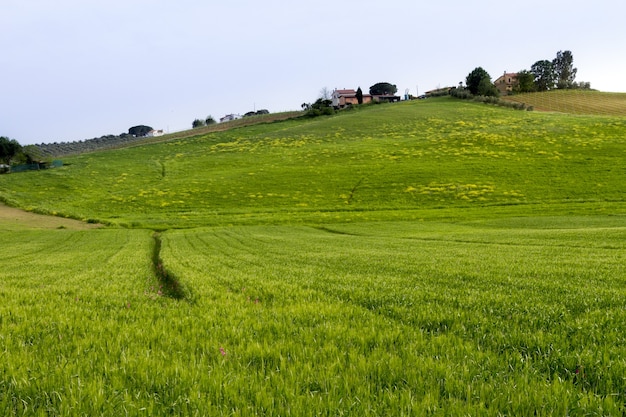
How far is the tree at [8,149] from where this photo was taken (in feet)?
376

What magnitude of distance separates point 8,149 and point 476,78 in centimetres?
17170

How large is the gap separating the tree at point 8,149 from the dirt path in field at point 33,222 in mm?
65091

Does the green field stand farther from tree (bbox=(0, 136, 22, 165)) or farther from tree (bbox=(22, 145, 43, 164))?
tree (bbox=(0, 136, 22, 165))

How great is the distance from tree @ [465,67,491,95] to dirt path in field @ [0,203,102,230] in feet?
524

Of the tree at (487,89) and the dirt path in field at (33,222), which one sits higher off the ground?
the tree at (487,89)

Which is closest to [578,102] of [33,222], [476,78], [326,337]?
[476,78]

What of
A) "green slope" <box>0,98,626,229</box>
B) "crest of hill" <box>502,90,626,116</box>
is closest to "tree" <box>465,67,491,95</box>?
"crest of hill" <box>502,90,626,116</box>

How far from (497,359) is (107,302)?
8546 mm

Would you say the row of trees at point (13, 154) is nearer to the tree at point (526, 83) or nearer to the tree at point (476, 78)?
the tree at point (476, 78)

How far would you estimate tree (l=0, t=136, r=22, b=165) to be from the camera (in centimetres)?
11450

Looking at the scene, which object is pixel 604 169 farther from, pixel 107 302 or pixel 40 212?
pixel 40 212

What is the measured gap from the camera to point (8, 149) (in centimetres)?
11494

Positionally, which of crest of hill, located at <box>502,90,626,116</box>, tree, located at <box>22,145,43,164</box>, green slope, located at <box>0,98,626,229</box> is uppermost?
tree, located at <box>22,145,43,164</box>

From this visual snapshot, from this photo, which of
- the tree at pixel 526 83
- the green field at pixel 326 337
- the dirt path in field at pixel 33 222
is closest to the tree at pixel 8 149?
the dirt path in field at pixel 33 222
